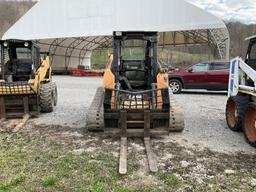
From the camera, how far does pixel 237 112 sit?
776 centimetres

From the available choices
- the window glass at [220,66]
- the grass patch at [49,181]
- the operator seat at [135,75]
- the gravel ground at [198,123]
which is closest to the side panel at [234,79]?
the gravel ground at [198,123]

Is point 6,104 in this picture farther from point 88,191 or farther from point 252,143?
point 252,143

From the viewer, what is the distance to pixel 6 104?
934 centimetres

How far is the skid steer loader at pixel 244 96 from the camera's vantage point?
7.00 metres

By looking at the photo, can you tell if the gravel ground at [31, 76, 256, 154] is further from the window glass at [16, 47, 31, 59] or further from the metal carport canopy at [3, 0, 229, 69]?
A: the metal carport canopy at [3, 0, 229, 69]

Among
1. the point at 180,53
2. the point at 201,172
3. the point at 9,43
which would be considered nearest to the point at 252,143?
the point at 201,172

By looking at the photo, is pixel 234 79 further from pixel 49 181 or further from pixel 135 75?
pixel 49 181

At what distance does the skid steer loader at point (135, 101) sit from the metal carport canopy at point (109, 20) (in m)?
16.0

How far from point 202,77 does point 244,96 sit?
25.6ft

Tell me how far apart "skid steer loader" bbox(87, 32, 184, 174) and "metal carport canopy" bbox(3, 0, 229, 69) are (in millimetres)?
15984

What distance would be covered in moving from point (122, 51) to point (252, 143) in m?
3.53

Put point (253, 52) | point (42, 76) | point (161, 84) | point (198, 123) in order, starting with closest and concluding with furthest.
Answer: point (161, 84), point (253, 52), point (198, 123), point (42, 76)

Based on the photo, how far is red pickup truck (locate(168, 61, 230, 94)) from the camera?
1544 centimetres

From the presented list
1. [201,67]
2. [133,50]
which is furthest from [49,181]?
[201,67]
